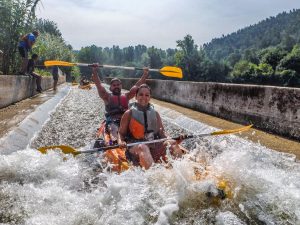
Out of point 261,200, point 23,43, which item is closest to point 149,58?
point 23,43

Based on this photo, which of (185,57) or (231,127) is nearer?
(231,127)

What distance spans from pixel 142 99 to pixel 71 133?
3.58 m

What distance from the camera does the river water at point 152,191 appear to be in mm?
4059

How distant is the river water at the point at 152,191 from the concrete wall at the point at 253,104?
1.93 metres

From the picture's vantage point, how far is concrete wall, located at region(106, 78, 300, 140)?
796 cm

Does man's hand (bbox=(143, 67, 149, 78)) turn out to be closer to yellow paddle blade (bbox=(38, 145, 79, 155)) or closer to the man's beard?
the man's beard

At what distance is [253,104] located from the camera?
966 cm

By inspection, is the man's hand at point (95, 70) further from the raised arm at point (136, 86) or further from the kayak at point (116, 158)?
the kayak at point (116, 158)

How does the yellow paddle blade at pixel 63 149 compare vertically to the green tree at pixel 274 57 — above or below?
below

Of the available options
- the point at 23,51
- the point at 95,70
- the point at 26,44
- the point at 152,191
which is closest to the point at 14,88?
the point at 23,51

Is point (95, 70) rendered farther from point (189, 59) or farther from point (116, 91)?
point (189, 59)

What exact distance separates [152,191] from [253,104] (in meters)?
5.76

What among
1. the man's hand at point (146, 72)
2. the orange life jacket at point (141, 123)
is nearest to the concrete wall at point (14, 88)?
the man's hand at point (146, 72)

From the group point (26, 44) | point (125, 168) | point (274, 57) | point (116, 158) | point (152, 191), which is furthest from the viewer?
point (274, 57)
